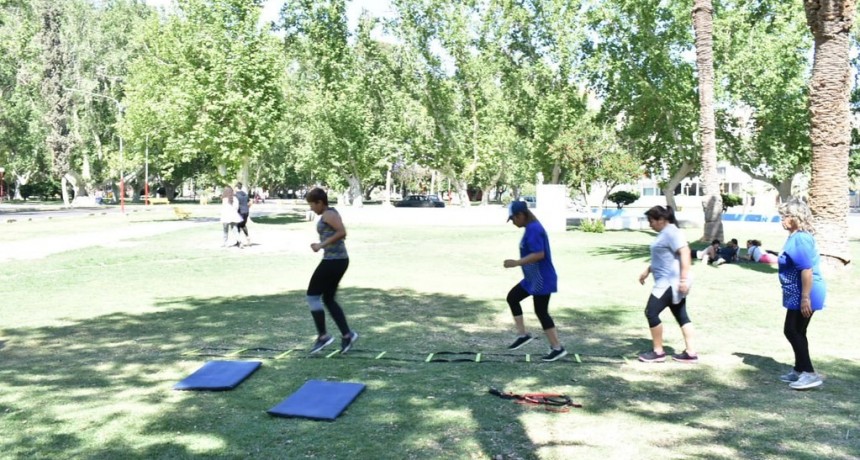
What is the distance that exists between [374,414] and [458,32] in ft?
130

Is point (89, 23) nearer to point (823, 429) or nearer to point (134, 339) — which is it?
point (134, 339)

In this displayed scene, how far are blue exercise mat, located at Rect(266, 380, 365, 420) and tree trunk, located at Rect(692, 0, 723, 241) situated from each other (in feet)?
58.1

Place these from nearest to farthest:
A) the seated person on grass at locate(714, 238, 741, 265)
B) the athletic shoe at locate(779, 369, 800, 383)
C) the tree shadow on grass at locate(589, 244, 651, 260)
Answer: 1. the athletic shoe at locate(779, 369, 800, 383)
2. the seated person on grass at locate(714, 238, 741, 265)
3. the tree shadow on grass at locate(589, 244, 651, 260)

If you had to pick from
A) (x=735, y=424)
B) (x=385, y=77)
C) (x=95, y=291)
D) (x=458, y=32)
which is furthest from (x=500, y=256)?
(x=385, y=77)

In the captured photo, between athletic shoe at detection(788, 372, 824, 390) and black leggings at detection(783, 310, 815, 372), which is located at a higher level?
black leggings at detection(783, 310, 815, 372)

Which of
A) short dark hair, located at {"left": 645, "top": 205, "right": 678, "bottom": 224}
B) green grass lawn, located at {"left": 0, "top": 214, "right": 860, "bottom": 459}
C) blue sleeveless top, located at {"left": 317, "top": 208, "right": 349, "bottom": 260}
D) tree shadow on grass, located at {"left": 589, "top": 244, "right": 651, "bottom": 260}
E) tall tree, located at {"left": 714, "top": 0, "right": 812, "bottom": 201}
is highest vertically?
tall tree, located at {"left": 714, "top": 0, "right": 812, "bottom": 201}

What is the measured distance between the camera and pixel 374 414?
5.24 metres

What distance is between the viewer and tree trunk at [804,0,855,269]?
13.4 meters

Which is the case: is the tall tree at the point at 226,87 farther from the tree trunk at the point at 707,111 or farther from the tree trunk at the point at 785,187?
the tree trunk at the point at 785,187

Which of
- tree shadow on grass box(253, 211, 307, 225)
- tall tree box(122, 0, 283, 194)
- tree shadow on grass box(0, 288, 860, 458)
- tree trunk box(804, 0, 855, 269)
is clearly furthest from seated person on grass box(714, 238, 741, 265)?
tree shadow on grass box(253, 211, 307, 225)

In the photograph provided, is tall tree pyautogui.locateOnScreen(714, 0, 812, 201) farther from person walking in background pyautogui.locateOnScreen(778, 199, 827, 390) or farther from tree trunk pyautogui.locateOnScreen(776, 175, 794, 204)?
person walking in background pyautogui.locateOnScreen(778, 199, 827, 390)

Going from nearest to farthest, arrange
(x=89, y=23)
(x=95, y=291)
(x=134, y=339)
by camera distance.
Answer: (x=134, y=339), (x=95, y=291), (x=89, y=23)

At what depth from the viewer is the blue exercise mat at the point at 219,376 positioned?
585 cm

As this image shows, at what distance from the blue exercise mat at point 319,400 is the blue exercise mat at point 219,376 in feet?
2.14
